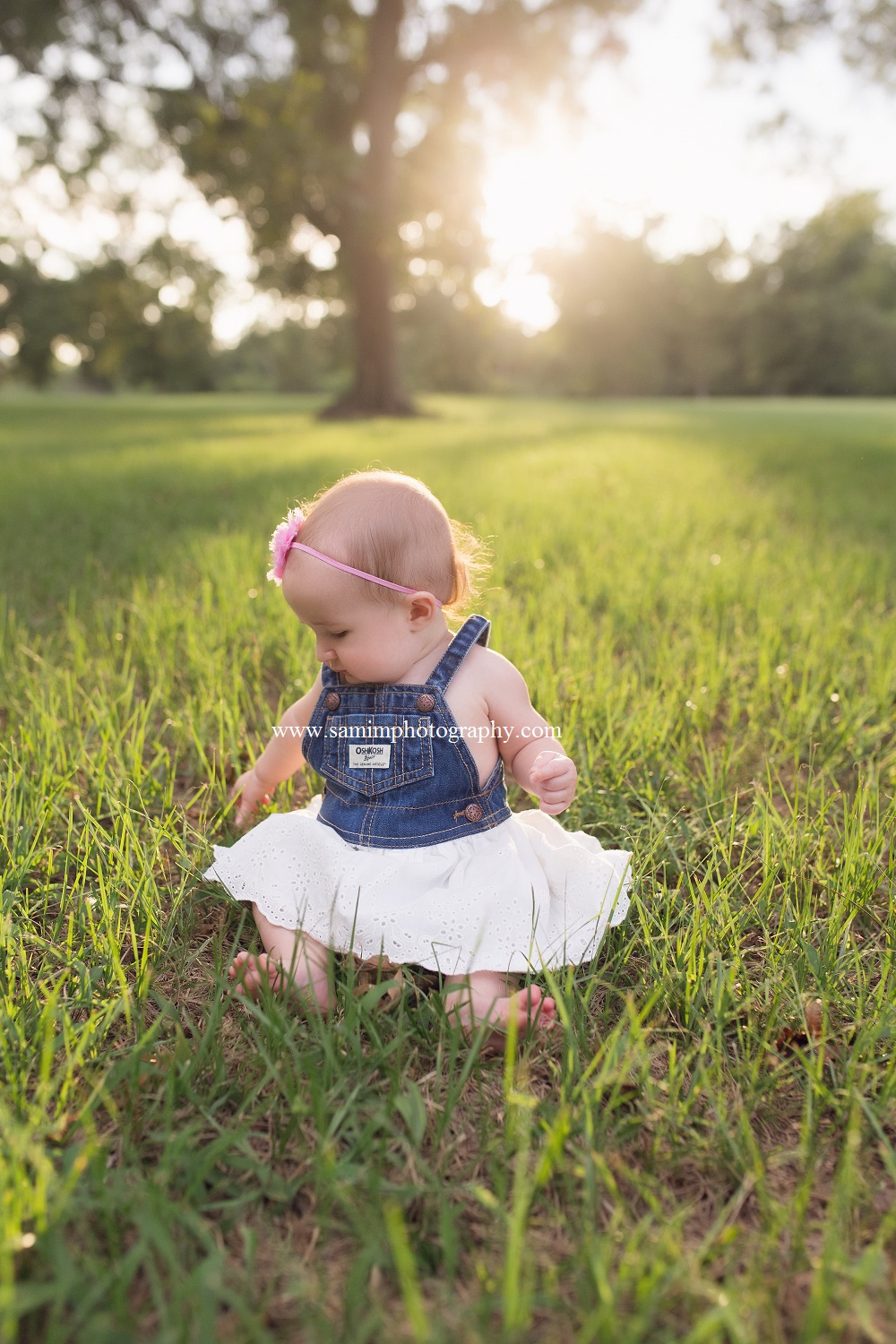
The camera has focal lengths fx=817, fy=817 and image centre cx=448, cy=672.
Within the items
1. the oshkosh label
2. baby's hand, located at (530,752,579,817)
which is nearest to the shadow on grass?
the oshkosh label

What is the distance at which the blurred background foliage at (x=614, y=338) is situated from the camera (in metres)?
46.4

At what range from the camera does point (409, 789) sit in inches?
63.5

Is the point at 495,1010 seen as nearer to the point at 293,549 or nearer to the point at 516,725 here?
the point at 516,725

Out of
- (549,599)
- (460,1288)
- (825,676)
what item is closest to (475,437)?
(549,599)

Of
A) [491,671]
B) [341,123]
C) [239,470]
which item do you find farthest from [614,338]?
[491,671]

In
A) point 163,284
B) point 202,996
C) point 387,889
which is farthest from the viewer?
point 163,284

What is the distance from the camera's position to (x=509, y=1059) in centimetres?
105

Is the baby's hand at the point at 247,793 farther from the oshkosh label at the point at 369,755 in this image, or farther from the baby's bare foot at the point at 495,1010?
the baby's bare foot at the point at 495,1010

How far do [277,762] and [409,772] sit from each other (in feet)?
1.22

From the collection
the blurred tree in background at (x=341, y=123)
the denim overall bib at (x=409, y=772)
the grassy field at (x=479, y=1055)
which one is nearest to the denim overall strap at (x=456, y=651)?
the denim overall bib at (x=409, y=772)

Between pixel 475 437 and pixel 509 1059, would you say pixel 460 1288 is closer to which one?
pixel 509 1059

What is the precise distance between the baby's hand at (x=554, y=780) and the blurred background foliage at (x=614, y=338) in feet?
133

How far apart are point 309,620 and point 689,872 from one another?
0.93 meters

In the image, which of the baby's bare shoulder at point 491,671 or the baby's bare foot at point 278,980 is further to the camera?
the baby's bare shoulder at point 491,671
